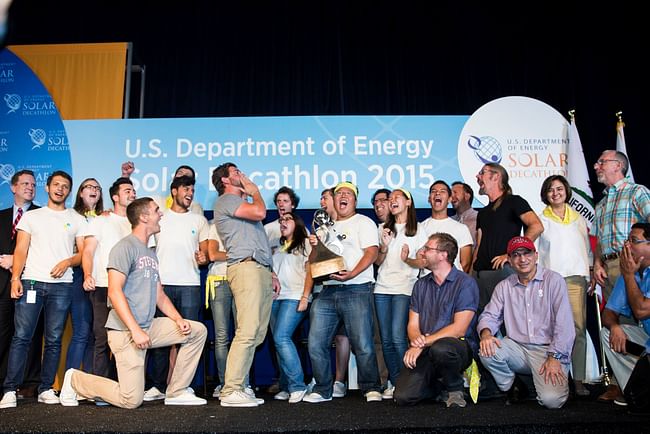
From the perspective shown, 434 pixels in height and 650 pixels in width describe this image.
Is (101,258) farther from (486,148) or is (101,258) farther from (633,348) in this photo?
(486,148)

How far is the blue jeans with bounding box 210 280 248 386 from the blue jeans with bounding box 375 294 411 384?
104 centimetres

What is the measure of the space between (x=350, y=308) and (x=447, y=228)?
102cm

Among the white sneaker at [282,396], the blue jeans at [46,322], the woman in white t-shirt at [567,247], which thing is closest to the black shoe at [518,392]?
the woman in white t-shirt at [567,247]

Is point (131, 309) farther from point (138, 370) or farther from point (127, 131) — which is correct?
point (127, 131)

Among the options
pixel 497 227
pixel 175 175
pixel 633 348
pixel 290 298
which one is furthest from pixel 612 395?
pixel 175 175

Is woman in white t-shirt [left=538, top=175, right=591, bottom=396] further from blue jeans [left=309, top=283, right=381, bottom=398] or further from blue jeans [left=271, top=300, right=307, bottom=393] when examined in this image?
blue jeans [left=271, top=300, right=307, bottom=393]

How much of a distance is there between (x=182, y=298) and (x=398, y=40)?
4.25 m

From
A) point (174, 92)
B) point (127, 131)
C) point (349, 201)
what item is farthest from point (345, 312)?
point (174, 92)

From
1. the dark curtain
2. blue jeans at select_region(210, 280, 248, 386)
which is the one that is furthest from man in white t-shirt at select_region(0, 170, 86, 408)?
the dark curtain

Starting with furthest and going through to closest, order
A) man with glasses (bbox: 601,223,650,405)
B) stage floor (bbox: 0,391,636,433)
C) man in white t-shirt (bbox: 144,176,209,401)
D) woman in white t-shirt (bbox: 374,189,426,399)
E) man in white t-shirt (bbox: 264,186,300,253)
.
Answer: man in white t-shirt (bbox: 264,186,300,253), man in white t-shirt (bbox: 144,176,209,401), woman in white t-shirt (bbox: 374,189,426,399), man with glasses (bbox: 601,223,650,405), stage floor (bbox: 0,391,636,433)

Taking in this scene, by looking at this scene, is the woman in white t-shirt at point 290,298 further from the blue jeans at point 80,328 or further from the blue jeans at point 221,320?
the blue jeans at point 80,328

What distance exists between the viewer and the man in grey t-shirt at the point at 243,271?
151 inches

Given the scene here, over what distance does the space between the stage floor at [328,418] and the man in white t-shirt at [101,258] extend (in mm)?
362

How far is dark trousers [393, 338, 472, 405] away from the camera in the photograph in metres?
3.73
